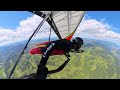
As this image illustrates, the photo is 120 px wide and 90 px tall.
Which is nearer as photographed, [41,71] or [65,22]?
[41,71]

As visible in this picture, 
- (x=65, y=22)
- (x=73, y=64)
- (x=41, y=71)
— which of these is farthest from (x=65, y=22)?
(x=73, y=64)

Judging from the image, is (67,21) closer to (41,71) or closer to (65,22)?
(65,22)

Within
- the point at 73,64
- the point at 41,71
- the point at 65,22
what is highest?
the point at 65,22

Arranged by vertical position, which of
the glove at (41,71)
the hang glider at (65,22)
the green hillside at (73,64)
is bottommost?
the green hillside at (73,64)

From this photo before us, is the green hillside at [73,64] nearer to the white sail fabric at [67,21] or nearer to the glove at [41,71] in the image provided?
the glove at [41,71]

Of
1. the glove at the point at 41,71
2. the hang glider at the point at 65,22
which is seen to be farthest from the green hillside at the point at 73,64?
the hang glider at the point at 65,22

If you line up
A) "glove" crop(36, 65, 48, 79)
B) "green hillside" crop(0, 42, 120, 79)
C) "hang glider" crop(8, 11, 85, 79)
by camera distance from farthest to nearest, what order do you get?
"green hillside" crop(0, 42, 120, 79), "hang glider" crop(8, 11, 85, 79), "glove" crop(36, 65, 48, 79)

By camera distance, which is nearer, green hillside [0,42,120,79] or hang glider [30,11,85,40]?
hang glider [30,11,85,40]

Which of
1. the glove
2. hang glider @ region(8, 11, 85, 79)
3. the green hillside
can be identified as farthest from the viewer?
the green hillside

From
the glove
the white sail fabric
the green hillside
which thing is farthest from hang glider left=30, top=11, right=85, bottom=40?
the glove

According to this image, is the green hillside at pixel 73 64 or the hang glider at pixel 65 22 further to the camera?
the green hillside at pixel 73 64

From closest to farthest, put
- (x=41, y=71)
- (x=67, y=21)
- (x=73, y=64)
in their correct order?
(x=41, y=71) → (x=67, y=21) → (x=73, y=64)

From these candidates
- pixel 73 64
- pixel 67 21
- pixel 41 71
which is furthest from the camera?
pixel 73 64

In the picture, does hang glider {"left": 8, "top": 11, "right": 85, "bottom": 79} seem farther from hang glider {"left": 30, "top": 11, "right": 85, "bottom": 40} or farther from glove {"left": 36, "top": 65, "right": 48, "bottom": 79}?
glove {"left": 36, "top": 65, "right": 48, "bottom": 79}
